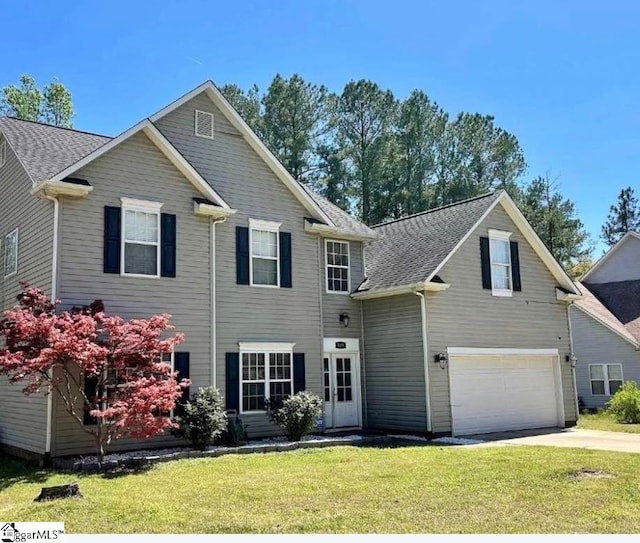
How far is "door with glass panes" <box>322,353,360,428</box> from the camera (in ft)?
59.7

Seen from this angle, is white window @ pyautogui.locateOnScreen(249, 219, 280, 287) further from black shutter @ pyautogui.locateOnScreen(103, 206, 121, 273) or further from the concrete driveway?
Result: the concrete driveway

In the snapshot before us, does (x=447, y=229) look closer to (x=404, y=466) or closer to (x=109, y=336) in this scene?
(x=404, y=466)

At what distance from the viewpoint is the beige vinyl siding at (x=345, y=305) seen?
720 inches

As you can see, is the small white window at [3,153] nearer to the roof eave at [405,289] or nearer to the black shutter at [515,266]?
the roof eave at [405,289]

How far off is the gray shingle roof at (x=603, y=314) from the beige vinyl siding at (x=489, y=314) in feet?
22.3

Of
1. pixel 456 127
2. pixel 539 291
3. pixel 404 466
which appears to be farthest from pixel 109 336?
pixel 456 127

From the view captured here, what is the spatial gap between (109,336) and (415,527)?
7.42 metres

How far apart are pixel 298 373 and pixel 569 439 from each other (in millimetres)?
7111

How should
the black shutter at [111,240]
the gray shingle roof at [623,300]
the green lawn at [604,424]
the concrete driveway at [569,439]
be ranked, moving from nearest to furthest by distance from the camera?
the black shutter at [111,240], the concrete driveway at [569,439], the green lawn at [604,424], the gray shingle roof at [623,300]

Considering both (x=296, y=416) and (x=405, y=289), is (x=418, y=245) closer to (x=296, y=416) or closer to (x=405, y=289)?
(x=405, y=289)

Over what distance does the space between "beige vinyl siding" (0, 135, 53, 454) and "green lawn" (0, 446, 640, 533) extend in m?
1.01

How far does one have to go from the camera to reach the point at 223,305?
16.0m

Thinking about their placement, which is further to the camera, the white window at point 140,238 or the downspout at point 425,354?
the downspout at point 425,354

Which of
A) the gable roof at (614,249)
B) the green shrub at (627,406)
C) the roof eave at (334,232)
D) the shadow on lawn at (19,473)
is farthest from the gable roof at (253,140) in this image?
the gable roof at (614,249)
